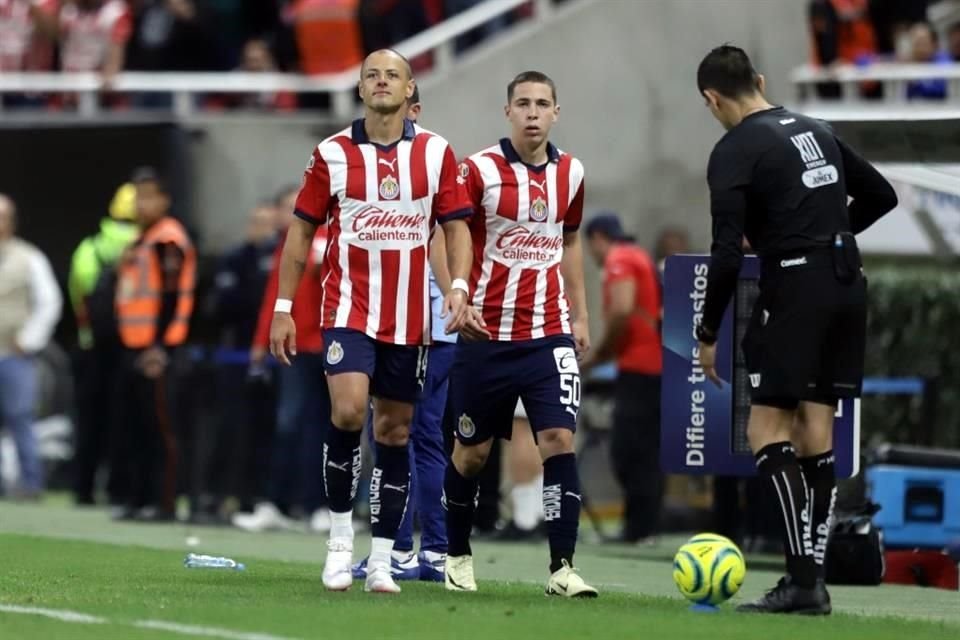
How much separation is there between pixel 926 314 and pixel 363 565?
29.8ft

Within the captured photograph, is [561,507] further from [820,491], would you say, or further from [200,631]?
[200,631]

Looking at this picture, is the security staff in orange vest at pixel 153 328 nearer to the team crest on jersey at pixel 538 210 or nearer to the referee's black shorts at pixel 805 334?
the team crest on jersey at pixel 538 210

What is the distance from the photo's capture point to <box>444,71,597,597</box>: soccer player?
395 inches

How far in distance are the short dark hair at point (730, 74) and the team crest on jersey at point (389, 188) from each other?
1.36 meters

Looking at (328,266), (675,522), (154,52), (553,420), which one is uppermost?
(154,52)

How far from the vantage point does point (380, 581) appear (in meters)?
9.95

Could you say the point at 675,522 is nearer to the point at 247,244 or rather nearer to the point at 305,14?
the point at 247,244

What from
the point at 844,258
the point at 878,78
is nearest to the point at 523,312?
the point at 844,258

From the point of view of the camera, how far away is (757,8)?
20.8 metres

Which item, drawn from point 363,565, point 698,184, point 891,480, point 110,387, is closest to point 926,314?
point 698,184

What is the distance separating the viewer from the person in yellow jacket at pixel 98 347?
59.4 ft

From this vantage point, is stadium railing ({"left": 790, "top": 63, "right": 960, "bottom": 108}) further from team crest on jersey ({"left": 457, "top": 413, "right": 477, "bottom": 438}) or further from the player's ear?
team crest on jersey ({"left": 457, "top": 413, "right": 477, "bottom": 438})

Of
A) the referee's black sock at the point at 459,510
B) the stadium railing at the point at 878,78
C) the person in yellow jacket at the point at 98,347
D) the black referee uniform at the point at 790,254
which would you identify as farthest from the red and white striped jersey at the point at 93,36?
the black referee uniform at the point at 790,254

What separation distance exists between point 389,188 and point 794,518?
219 centimetres
